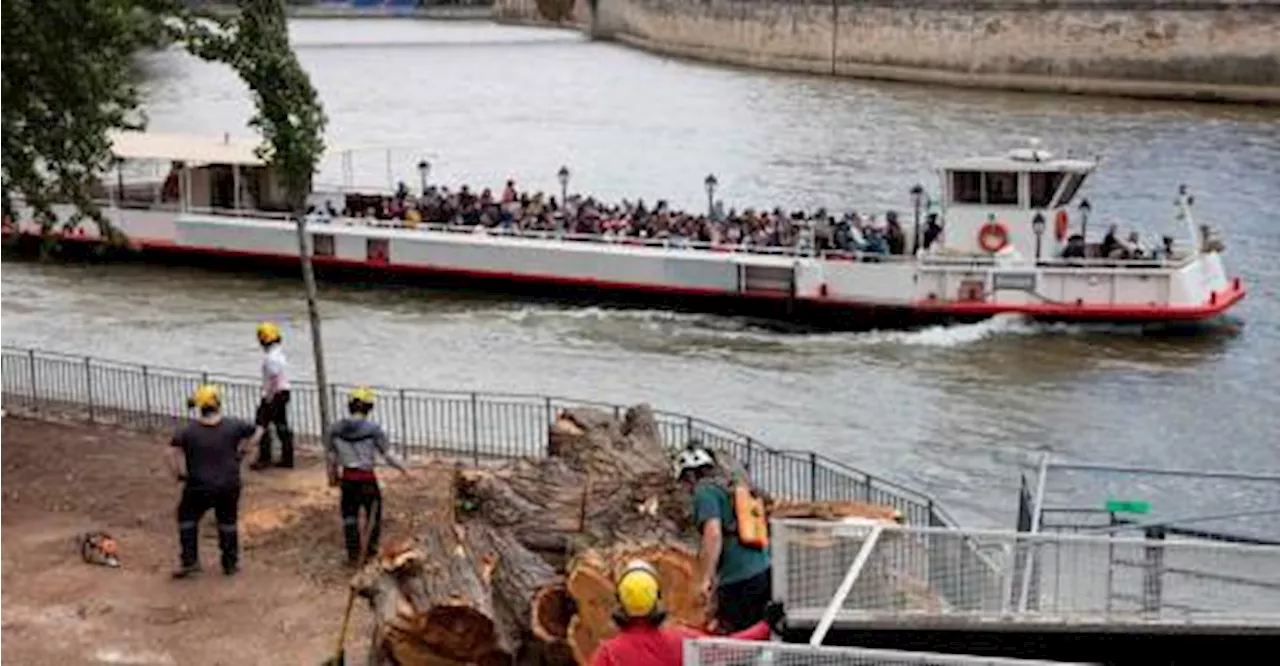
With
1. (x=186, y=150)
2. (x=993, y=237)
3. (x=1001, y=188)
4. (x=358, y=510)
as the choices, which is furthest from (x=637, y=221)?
(x=358, y=510)

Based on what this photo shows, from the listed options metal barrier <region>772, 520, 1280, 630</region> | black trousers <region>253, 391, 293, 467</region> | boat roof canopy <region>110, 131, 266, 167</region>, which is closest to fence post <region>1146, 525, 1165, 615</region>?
metal barrier <region>772, 520, 1280, 630</region>

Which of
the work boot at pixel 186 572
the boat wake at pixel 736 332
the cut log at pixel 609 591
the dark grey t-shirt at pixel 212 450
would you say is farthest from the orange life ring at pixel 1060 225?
the cut log at pixel 609 591

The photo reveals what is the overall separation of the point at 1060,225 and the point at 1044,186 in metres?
1.00

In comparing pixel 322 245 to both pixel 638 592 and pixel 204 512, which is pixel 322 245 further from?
pixel 638 592

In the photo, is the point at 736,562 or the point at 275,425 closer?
the point at 736,562

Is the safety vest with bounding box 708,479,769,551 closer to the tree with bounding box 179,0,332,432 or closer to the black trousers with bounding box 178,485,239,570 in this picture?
the black trousers with bounding box 178,485,239,570

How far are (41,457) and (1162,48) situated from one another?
75.4 meters

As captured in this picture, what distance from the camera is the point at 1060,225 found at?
118ft

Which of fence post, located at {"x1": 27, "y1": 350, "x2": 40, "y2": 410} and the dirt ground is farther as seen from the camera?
fence post, located at {"x1": 27, "y1": 350, "x2": 40, "y2": 410}

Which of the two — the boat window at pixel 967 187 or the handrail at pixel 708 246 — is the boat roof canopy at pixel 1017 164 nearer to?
the boat window at pixel 967 187

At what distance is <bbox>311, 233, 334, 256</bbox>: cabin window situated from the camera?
139 ft

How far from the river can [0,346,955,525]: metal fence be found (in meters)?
3.83

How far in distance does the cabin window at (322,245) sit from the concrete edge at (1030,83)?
51.2 m

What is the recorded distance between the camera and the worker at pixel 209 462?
14.1m
